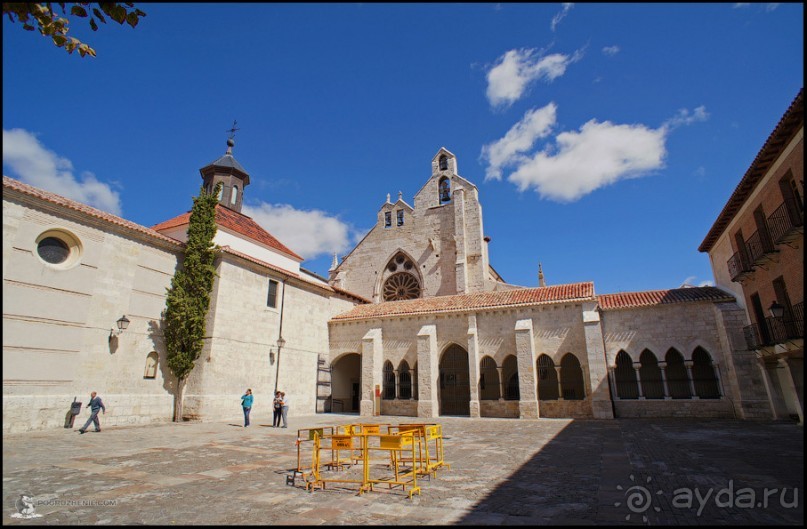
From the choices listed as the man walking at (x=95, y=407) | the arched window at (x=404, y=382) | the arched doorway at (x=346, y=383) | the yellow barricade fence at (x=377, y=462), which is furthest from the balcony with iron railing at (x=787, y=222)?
the man walking at (x=95, y=407)

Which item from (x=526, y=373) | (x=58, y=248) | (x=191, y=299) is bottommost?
(x=526, y=373)

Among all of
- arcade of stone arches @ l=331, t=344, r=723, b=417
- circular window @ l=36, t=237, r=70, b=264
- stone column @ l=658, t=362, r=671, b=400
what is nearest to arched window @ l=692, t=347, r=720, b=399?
arcade of stone arches @ l=331, t=344, r=723, b=417

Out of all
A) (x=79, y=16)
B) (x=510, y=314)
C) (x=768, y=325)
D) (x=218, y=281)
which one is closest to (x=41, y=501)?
(x=79, y=16)

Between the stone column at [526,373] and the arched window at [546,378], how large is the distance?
1.38 metres

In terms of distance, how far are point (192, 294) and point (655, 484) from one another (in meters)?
16.5

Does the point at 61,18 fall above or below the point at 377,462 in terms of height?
above

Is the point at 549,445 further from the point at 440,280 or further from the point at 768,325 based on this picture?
the point at 440,280

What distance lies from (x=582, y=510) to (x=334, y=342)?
19158mm

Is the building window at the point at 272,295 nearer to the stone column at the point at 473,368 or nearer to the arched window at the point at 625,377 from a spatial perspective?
the stone column at the point at 473,368

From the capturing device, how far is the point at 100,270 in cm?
1512

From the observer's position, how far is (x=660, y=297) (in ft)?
59.9

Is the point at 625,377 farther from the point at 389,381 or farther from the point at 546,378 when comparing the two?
the point at 389,381

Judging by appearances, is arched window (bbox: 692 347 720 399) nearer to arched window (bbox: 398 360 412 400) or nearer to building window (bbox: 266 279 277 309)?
arched window (bbox: 398 360 412 400)

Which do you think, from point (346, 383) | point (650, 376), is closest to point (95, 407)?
point (346, 383)
